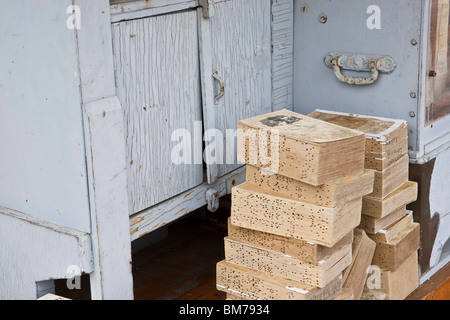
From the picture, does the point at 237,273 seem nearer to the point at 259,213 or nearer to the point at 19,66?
the point at 259,213

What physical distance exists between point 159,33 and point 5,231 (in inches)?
45.6

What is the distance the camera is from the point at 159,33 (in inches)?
124

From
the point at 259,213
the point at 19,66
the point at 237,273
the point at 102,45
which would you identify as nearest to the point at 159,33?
the point at 102,45

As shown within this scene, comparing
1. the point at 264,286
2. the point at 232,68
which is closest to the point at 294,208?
the point at 264,286

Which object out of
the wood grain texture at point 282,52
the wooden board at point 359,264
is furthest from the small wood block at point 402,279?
the wood grain texture at point 282,52

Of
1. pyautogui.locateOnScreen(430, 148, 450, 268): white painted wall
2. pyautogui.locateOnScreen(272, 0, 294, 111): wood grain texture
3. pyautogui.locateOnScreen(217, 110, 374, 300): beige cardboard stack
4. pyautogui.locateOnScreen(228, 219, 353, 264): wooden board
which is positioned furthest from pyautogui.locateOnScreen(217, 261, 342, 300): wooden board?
pyautogui.locateOnScreen(272, 0, 294, 111): wood grain texture

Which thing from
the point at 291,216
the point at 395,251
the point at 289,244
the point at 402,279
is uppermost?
the point at 291,216

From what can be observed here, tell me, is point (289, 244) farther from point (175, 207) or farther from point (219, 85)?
point (219, 85)

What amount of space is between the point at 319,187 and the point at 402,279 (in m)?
1.07

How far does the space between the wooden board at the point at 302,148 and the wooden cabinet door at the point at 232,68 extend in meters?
0.42

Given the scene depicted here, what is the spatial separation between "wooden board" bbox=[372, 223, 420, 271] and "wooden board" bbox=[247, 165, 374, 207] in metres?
0.55

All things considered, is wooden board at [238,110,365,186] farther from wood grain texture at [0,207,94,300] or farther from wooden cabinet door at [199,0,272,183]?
wood grain texture at [0,207,94,300]

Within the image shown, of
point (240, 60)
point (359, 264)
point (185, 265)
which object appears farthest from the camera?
point (185, 265)

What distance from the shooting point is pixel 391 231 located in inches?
141
